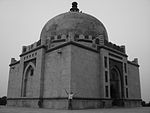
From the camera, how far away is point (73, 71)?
1883 centimetres

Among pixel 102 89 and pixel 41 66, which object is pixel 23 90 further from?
pixel 102 89

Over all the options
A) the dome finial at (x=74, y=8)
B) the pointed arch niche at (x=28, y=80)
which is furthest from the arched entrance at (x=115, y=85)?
the dome finial at (x=74, y=8)

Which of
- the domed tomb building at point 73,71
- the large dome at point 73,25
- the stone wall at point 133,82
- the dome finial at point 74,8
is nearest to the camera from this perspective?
the domed tomb building at point 73,71

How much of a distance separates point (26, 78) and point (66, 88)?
361 inches

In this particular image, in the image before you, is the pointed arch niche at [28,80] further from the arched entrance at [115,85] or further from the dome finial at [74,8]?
the dome finial at [74,8]

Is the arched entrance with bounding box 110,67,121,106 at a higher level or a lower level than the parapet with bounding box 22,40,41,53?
lower

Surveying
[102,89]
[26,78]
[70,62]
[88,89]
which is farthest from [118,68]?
[26,78]

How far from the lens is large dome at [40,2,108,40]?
86.0 ft

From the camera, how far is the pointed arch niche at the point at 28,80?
23.9 m

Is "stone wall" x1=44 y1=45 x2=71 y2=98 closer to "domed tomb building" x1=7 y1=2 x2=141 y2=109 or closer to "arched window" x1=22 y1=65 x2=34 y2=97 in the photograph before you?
"domed tomb building" x1=7 y1=2 x2=141 y2=109

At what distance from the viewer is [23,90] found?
25.1 m

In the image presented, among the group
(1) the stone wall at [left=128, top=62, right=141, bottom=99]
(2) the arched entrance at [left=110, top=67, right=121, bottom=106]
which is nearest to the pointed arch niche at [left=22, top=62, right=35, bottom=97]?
(2) the arched entrance at [left=110, top=67, right=121, bottom=106]

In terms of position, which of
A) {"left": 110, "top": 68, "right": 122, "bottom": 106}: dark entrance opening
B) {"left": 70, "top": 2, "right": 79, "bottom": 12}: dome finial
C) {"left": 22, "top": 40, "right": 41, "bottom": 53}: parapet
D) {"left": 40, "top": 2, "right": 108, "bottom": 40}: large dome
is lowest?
{"left": 110, "top": 68, "right": 122, "bottom": 106}: dark entrance opening

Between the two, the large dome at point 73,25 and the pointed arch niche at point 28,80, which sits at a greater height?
the large dome at point 73,25
